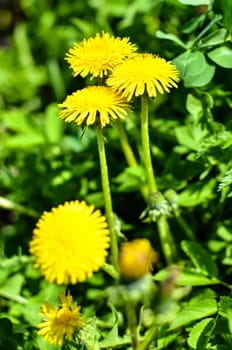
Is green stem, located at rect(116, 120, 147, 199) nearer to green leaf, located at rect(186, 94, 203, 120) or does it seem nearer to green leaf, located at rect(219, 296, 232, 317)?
green leaf, located at rect(186, 94, 203, 120)

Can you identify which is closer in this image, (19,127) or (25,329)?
(25,329)

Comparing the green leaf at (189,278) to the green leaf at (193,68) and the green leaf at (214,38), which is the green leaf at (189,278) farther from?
the green leaf at (214,38)

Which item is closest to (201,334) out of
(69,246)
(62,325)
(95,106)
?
(62,325)

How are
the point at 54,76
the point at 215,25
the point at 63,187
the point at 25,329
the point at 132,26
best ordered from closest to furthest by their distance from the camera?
the point at 25,329, the point at 215,25, the point at 63,187, the point at 132,26, the point at 54,76

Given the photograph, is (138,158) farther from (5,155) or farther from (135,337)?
(135,337)

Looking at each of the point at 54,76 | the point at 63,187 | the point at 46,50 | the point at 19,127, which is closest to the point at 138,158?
the point at 63,187

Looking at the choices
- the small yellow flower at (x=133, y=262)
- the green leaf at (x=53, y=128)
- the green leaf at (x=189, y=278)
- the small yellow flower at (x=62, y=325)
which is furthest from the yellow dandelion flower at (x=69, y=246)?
the green leaf at (x=53, y=128)

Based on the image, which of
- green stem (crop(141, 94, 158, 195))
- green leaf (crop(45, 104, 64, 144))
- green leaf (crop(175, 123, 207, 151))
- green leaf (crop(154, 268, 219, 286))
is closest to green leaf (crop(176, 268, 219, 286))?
green leaf (crop(154, 268, 219, 286))

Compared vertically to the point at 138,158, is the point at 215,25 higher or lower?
higher
